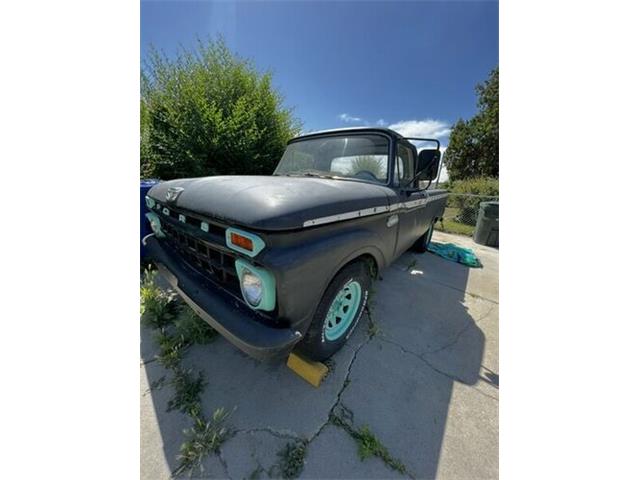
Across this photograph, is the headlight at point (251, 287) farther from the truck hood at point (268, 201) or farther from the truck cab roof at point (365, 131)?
the truck cab roof at point (365, 131)

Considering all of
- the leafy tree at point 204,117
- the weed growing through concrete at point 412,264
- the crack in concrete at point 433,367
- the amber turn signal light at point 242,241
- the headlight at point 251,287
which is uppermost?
the leafy tree at point 204,117

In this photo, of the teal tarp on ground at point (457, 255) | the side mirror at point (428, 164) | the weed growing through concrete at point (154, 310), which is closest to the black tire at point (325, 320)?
the side mirror at point (428, 164)

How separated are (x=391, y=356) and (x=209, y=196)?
6.74ft

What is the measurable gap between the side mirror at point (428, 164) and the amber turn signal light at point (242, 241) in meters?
2.07

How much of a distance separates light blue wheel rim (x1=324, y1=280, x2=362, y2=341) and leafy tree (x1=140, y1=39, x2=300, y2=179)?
6.69 meters

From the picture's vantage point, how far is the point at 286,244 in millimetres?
1323

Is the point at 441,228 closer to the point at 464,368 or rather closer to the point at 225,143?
the point at 464,368

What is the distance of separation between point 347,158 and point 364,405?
2.31 m

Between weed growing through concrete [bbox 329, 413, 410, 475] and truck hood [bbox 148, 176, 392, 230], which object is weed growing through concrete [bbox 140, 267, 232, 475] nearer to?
weed growing through concrete [bbox 329, 413, 410, 475]

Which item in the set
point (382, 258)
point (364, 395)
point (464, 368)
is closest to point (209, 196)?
Result: point (382, 258)

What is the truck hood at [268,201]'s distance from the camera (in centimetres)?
125

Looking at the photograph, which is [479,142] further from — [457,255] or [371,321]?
[371,321]

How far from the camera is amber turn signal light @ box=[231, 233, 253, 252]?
1.29 meters

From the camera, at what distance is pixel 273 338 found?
1.30m
